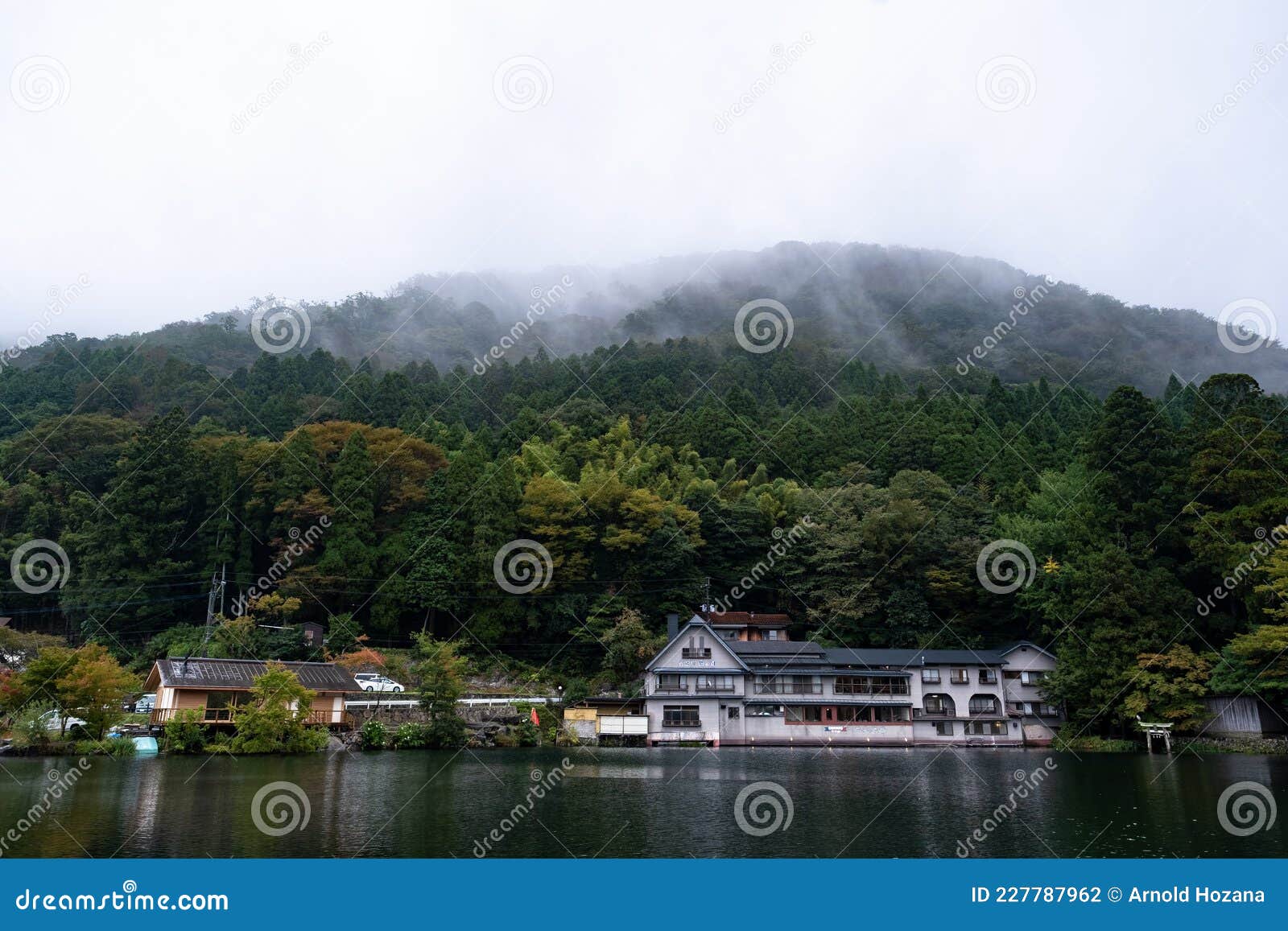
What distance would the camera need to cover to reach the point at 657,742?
33.2 m

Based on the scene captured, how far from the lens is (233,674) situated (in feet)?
92.8

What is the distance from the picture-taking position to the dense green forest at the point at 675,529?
30016 mm

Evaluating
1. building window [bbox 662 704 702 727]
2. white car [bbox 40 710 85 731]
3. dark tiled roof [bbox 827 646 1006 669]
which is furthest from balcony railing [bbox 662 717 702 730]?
white car [bbox 40 710 85 731]

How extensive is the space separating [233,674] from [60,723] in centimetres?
466

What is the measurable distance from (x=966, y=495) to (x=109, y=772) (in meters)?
34.8

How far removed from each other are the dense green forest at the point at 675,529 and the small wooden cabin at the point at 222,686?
20.9 feet

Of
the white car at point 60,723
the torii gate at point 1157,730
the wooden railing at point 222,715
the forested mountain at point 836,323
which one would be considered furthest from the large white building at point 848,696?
the forested mountain at point 836,323

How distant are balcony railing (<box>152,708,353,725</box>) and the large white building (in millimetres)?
11359

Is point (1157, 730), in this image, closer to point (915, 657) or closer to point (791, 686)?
point (915, 657)

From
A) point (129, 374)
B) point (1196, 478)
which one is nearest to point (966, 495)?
point (1196, 478)

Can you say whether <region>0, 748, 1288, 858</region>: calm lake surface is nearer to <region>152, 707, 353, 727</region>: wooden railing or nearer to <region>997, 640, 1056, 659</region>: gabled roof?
<region>152, 707, 353, 727</region>: wooden railing

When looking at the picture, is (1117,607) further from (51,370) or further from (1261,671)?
(51,370)

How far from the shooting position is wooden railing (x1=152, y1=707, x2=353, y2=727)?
86.1 ft

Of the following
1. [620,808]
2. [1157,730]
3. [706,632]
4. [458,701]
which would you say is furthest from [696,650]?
[620,808]
